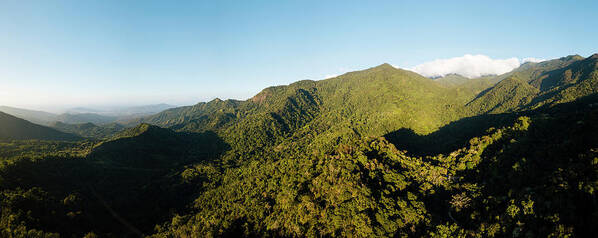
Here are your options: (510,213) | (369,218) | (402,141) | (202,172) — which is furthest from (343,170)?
(202,172)

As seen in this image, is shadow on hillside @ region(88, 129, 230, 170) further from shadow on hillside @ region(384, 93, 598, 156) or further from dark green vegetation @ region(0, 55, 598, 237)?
shadow on hillside @ region(384, 93, 598, 156)

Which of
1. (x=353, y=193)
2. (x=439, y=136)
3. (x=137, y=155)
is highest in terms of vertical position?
(x=439, y=136)

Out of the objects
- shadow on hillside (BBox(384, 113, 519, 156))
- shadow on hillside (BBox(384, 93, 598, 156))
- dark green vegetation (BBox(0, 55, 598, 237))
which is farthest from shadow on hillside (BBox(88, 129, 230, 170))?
shadow on hillside (BBox(384, 93, 598, 156))

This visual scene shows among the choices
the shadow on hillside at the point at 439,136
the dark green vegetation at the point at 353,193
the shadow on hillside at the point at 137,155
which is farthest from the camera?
the shadow on hillside at the point at 137,155

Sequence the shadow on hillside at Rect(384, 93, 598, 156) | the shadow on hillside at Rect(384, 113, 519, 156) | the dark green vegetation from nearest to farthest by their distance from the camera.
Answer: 1. the dark green vegetation
2. the shadow on hillside at Rect(384, 93, 598, 156)
3. the shadow on hillside at Rect(384, 113, 519, 156)

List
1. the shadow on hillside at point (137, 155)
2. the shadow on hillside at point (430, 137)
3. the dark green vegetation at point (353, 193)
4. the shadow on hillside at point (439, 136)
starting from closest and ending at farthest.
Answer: the dark green vegetation at point (353, 193), the shadow on hillside at point (439, 136), the shadow on hillside at point (430, 137), the shadow on hillside at point (137, 155)

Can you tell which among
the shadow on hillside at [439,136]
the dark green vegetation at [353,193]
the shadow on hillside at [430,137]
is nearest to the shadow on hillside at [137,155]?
the dark green vegetation at [353,193]

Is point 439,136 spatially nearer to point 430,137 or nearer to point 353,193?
point 430,137

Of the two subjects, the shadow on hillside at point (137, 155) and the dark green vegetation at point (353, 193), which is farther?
the shadow on hillside at point (137, 155)

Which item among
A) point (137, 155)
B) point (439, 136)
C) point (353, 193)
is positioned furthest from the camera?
point (439, 136)

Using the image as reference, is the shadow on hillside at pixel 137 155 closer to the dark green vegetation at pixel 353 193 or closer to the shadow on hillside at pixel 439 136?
the dark green vegetation at pixel 353 193

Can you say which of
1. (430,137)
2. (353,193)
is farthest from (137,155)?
(430,137)
